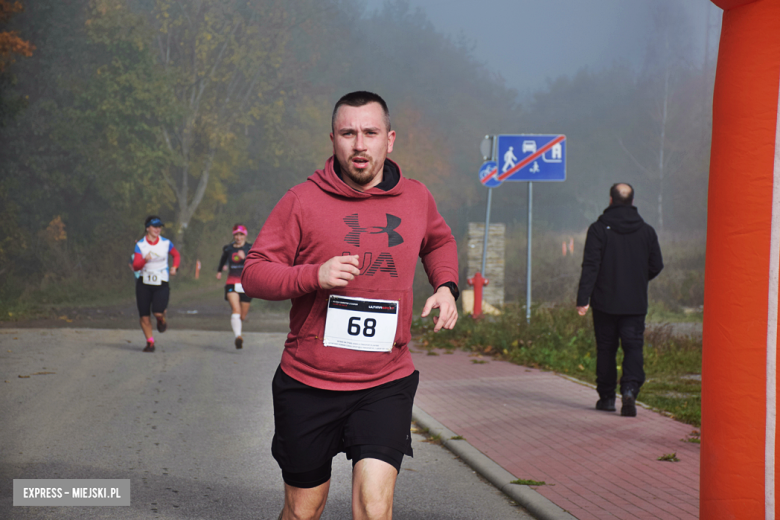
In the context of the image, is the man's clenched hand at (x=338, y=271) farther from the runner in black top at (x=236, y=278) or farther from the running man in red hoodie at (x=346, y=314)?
the runner in black top at (x=236, y=278)

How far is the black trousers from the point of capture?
761 centimetres

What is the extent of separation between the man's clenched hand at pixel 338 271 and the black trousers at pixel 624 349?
527 cm

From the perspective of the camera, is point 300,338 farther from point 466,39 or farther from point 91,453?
point 466,39

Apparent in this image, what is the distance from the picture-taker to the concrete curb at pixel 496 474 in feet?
15.8

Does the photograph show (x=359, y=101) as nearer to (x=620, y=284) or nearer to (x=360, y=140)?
(x=360, y=140)

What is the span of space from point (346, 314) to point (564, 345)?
9.29m

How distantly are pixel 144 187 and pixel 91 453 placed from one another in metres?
25.1

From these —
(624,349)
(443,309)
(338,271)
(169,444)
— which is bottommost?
(169,444)

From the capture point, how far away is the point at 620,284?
7.65m

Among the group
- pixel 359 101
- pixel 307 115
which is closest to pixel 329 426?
pixel 359 101

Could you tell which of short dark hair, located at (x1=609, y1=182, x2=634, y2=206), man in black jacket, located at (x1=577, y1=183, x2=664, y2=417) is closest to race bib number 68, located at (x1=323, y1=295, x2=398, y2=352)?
man in black jacket, located at (x1=577, y1=183, x2=664, y2=417)

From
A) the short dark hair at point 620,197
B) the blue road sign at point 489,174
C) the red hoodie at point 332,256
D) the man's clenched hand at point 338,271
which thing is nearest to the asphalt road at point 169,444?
the red hoodie at point 332,256

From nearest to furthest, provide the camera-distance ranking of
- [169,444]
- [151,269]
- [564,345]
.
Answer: [169,444] → [564,345] → [151,269]

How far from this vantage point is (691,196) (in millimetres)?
39344
